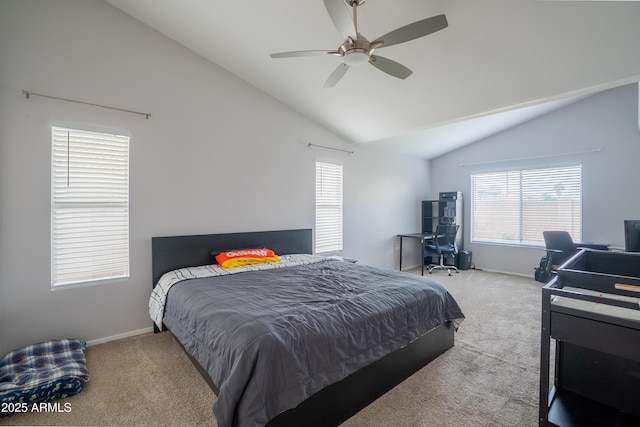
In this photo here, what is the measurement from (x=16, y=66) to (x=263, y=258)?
113 inches

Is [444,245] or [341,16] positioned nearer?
[341,16]

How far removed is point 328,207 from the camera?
489cm

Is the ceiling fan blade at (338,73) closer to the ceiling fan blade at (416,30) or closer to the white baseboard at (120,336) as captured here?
the ceiling fan blade at (416,30)

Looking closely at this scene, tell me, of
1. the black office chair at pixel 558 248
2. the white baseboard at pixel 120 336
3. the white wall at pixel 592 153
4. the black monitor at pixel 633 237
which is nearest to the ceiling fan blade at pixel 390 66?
the black monitor at pixel 633 237

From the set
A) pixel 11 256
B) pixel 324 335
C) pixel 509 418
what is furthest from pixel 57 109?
pixel 509 418

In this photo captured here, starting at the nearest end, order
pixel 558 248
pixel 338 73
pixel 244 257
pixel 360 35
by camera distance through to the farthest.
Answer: pixel 360 35 < pixel 338 73 < pixel 244 257 < pixel 558 248

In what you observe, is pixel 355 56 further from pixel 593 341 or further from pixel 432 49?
pixel 593 341

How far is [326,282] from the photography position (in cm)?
270

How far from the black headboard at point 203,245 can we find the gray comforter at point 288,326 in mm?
648

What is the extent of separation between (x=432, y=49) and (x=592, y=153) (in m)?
3.99

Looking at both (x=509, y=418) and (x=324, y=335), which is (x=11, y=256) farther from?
(x=509, y=418)

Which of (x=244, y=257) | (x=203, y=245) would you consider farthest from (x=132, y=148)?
(x=244, y=257)

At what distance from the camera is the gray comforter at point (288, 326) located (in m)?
1.45

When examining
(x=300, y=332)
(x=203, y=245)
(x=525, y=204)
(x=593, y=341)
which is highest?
(x=525, y=204)
